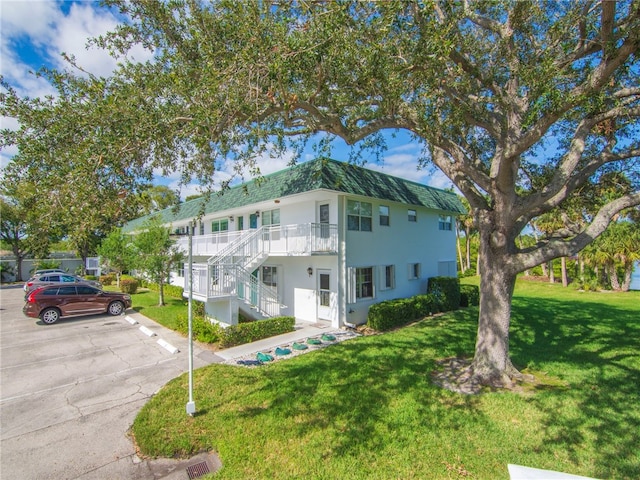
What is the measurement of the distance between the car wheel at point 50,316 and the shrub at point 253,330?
32.1 feet

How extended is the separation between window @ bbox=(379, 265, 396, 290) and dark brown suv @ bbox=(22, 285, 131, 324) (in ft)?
44.7

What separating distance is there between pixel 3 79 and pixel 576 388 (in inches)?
533

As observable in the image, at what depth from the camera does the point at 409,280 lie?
17469 mm

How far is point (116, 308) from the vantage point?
16.9 metres

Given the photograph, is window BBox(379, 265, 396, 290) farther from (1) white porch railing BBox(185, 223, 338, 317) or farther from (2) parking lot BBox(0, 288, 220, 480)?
(2) parking lot BBox(0, 288, 220, 480)

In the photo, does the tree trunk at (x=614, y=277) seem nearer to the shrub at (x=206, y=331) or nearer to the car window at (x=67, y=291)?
the shrub at (x=206, y=331)

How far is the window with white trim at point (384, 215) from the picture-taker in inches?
623

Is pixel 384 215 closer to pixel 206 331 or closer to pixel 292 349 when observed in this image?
pixel 292 349

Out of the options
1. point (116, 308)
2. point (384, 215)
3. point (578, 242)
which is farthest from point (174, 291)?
point (578, 242)

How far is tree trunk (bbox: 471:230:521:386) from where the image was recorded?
7468 mm

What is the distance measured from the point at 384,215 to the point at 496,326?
9130mm

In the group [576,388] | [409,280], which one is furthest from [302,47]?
[409,280]

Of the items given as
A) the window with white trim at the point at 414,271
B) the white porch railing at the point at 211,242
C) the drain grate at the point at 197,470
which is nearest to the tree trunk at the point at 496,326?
the drain grate at the point at 197,470

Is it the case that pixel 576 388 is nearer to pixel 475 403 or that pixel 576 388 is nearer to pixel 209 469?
pixel 475 403
